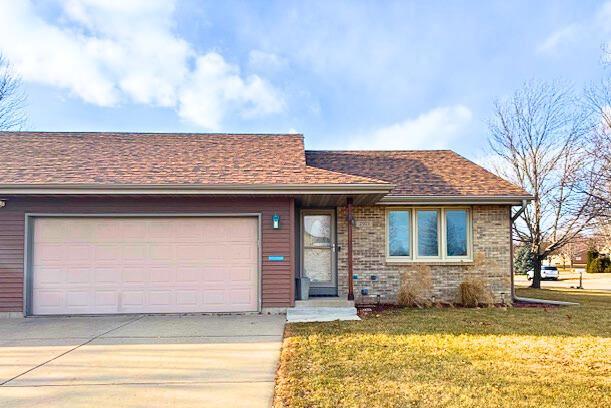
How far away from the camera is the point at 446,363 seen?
5.02m

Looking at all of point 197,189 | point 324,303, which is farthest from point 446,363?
point 197,189

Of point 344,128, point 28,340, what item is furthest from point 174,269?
point 344,128

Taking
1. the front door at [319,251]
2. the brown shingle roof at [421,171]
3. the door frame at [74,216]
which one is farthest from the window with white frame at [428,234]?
the door frame at [74,216]

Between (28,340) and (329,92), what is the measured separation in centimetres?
1245

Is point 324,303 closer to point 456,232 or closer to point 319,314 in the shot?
point 319,314

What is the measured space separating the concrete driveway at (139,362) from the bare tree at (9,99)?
18.2 m

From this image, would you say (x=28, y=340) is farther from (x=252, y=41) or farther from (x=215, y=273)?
(x=252, y=41)

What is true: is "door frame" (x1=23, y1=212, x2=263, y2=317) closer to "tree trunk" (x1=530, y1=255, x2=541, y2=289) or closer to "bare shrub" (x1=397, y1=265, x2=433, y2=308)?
"bare shrub" (x1=397, y1=265, x2=433, y2=308)

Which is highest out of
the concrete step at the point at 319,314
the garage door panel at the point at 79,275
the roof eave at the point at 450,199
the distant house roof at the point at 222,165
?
the distant house roof at the point at 222,165

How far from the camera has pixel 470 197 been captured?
10.1m

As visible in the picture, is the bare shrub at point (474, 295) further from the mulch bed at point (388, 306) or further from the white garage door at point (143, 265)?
the white garage door at point (143, 265)

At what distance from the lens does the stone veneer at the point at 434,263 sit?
403 inches

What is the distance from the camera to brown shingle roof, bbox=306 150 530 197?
1034 cm

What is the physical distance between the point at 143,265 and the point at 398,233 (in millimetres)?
5861
